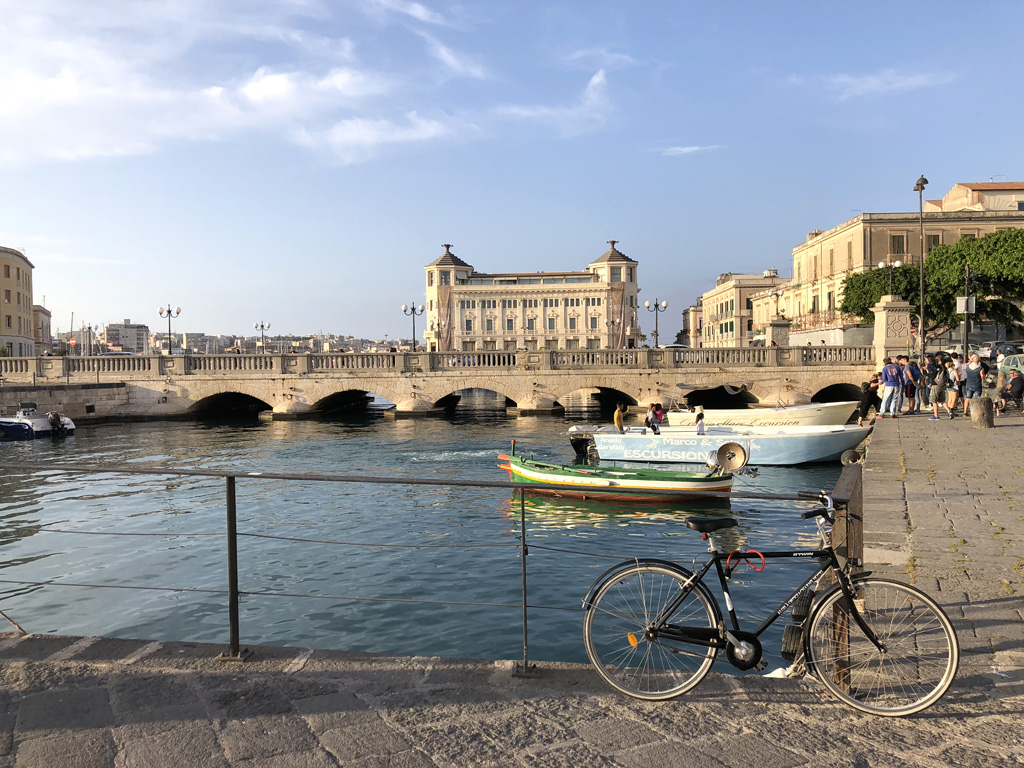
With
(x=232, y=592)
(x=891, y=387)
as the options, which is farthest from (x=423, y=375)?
(x=232, y=592)

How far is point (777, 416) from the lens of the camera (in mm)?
26031

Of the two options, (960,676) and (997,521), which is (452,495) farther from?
(960,676)

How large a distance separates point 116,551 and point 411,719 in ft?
39.4

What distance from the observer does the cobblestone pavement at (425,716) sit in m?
3.71

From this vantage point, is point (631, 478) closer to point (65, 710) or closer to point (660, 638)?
point (660, 638)

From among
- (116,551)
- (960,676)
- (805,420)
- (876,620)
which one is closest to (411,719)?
(876,620)

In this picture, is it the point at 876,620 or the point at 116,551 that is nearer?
the point at 876,620

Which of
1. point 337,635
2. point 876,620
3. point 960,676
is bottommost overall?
point 337,635

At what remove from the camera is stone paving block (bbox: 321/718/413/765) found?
3721 millimetres

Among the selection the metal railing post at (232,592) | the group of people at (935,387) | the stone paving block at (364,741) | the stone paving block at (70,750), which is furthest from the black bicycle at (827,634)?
the group of people at (935,387)

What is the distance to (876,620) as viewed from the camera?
14.2 ft

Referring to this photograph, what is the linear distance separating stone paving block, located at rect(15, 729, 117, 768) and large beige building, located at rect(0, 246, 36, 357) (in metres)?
85.6

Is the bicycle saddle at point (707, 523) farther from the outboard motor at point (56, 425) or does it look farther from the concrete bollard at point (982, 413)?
the outboard motor at point (56, 425)

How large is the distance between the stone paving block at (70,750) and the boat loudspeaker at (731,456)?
17.4m
